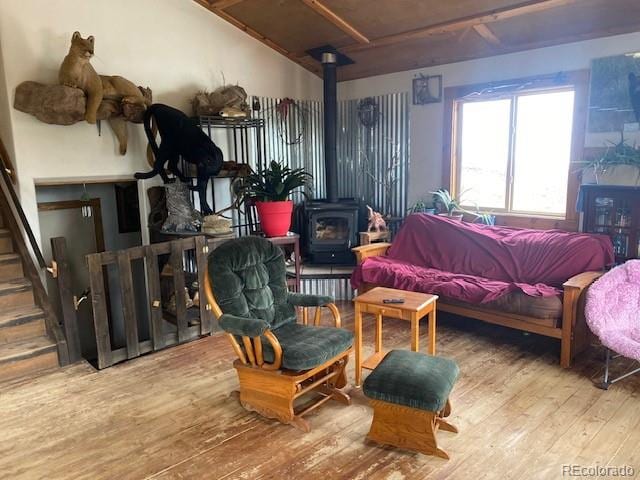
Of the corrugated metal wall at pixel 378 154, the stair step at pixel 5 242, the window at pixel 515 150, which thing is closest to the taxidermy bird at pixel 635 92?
the window at pixel 515 150

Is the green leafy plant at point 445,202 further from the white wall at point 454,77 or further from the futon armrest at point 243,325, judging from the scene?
the futon armrest at point 243,325

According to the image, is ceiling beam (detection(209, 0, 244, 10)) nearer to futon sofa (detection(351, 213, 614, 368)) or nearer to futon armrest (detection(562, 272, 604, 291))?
futon sofa (detection(351, 213, 614, 368))

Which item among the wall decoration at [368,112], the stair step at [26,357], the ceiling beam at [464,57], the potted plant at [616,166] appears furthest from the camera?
the wall decoration at [368,112]

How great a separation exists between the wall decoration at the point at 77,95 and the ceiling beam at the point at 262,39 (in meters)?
1.30

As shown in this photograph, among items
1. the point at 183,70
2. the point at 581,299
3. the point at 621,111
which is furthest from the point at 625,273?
the point at 183,70

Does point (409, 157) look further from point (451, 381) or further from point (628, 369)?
point (451, 381)

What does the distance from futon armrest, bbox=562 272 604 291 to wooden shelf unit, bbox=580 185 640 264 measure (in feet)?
1.21

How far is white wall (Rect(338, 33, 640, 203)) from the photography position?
13.1ft

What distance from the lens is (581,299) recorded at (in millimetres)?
3393

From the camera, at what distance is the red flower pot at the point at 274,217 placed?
14.5ft

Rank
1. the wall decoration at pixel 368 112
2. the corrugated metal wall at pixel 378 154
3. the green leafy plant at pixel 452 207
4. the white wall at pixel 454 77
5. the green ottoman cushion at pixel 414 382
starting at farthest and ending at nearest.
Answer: the wall decoration at pixel 368 112 < the corrugated metal wall at pixel 378 154 < the green leafy plant at pixel 452 207 < the white wall at pixel 454 77 < the green ottoman cushion at pixel 414 382

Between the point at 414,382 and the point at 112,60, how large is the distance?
3890 millimetres

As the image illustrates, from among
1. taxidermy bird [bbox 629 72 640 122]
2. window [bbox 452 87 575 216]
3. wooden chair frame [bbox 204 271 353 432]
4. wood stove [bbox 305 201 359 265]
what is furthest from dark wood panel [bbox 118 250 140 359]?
taxidermy bird [bbox 629 72 640 122]

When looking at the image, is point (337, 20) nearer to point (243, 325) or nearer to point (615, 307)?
point (243, 325)
